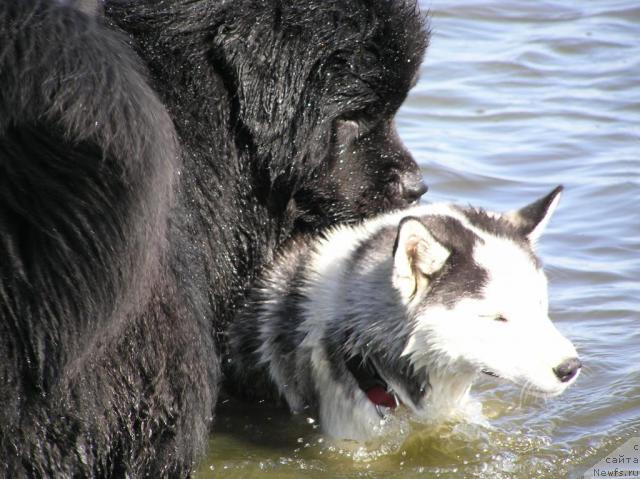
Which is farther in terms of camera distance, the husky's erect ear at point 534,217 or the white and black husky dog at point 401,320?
the husky's erect ear at point 534,217

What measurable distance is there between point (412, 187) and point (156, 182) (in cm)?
158

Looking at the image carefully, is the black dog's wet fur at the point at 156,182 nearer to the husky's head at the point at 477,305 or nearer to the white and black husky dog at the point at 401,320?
the white and black husky dog at the point at 401,320

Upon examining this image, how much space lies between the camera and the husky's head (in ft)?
12.9

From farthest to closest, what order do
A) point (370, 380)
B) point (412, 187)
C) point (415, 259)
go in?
point (412, 187), point (370, 380), point (415, 259)

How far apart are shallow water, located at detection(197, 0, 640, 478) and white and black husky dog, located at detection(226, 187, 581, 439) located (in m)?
0.17

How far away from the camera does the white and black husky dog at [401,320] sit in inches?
156

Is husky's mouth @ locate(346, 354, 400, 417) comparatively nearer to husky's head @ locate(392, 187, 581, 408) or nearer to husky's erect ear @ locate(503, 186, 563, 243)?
husky's head @ locate(392, 187, 581, 408)

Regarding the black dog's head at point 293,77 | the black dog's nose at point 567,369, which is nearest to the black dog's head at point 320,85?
the black dog's head at point 293,77

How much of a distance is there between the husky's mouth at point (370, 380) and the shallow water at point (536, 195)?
14 centimetres

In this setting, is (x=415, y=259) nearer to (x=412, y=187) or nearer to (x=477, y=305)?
(x=477, y=305)

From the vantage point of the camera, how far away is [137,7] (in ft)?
13.0

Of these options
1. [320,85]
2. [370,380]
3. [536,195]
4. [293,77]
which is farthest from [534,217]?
[536,195]

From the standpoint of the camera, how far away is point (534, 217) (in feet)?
14.4

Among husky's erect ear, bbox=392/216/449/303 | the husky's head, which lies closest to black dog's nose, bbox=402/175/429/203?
the husky's head
